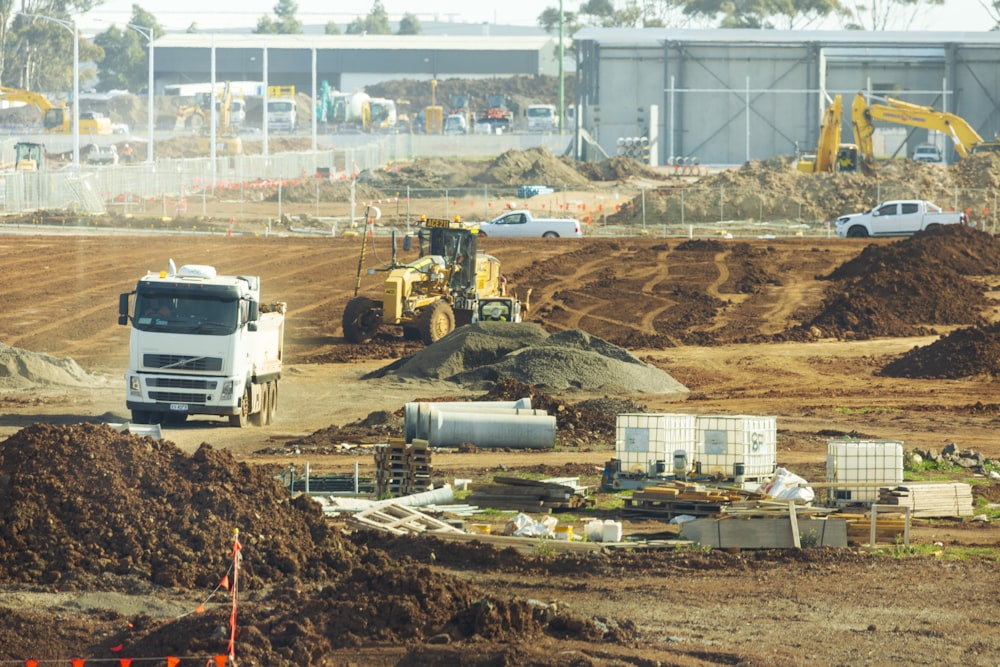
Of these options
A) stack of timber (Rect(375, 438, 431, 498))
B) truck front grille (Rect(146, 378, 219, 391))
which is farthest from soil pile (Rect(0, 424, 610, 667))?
truck front grille (Rect(146, 378, 219, 391))

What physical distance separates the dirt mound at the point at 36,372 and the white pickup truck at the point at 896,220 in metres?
32.5

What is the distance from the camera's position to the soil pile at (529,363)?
2873 centimetres

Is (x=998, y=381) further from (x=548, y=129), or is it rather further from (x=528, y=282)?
(x=548, y=129)

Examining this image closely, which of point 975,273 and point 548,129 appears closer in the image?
point 975,273

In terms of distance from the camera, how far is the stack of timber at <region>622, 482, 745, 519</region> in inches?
685

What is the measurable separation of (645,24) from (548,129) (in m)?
34.2

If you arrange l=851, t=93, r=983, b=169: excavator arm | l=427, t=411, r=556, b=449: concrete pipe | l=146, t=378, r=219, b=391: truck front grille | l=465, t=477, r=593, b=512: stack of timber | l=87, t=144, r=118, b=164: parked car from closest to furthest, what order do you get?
l=465, t=477, r=593, b=512: stack of timber, l=427, t=411, r=556, b=449: concrete pipe, l=146, t=378, r=219, b=391: truck front grille, l=851, t=93, r=983, b=169: excavator arm, l=87, t=144, r=118, b=164: parked car

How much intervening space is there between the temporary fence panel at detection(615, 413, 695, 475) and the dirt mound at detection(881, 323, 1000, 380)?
1355 centimetres

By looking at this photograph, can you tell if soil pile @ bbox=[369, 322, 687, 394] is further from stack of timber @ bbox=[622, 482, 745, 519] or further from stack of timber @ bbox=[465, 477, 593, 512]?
stack of timber @ bbox=[622, 482, 745, 519]

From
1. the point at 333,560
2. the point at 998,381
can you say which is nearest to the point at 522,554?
the point at 333,560

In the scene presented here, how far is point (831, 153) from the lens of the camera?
65938mm

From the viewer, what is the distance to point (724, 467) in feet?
63.0

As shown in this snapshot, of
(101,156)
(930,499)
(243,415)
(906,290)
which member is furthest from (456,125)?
(930,499)

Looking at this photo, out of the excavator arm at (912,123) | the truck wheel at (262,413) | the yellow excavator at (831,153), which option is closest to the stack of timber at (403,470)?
the truck wheel at (262,413)
